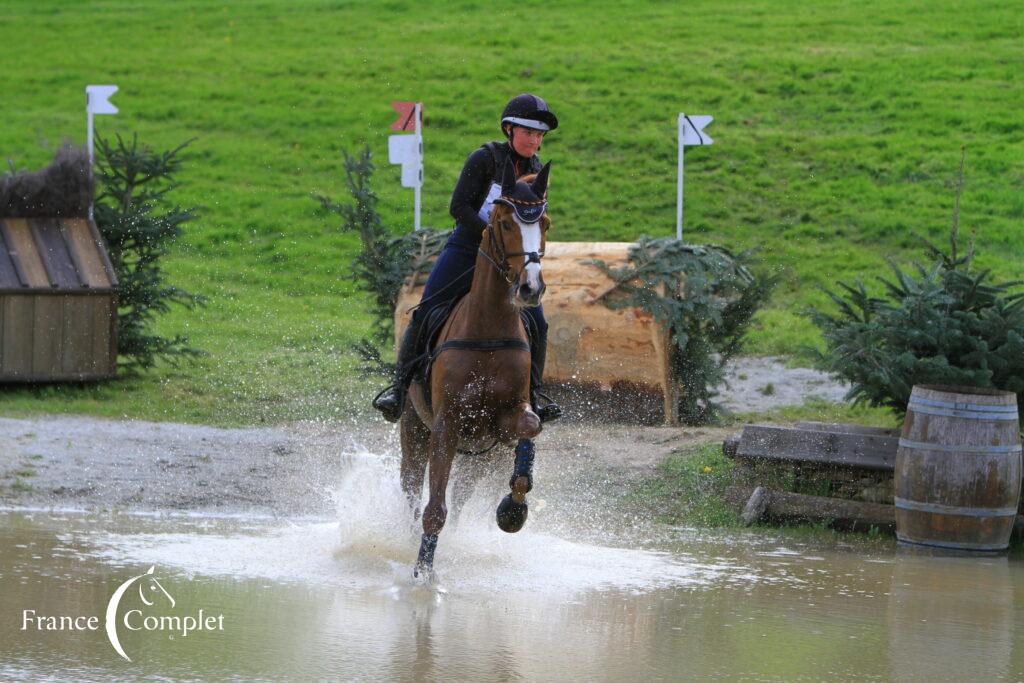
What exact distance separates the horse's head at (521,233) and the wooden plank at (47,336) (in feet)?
24.5

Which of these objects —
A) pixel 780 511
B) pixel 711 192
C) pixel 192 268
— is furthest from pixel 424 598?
pixel 711 192

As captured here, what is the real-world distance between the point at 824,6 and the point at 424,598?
29.6m

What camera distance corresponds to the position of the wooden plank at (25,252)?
1326 cm

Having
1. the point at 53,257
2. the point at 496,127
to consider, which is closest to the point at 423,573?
the point at 53,257

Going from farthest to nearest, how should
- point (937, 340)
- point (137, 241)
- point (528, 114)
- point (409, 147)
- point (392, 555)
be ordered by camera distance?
1. point (409, 147)
2. point (137, 241)
3. point (937, 340)
4. point (392, 555)
5. point (528, 114)

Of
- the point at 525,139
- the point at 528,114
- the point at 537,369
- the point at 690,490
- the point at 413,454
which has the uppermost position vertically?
the point at 528,114

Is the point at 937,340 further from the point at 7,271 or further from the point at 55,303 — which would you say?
the point at 7,271

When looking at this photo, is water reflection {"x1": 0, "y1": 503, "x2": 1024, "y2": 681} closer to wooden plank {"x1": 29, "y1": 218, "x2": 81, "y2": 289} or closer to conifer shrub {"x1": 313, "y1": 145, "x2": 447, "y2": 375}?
conifer shrub {"x1": 313, "y1": 145, "x2": 447, "y2": 375}

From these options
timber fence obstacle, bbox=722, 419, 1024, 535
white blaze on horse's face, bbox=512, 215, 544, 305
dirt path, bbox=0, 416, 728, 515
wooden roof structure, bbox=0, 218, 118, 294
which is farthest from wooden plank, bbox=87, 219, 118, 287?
white blaze on horse's face, bbox=512, 215, 544, 305

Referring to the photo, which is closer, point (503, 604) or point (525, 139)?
point (503, 604)

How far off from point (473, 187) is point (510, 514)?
1.77m

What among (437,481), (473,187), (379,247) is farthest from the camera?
(379,247)

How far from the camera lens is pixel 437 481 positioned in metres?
7.32

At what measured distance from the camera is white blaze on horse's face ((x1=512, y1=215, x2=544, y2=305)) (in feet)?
22.0
